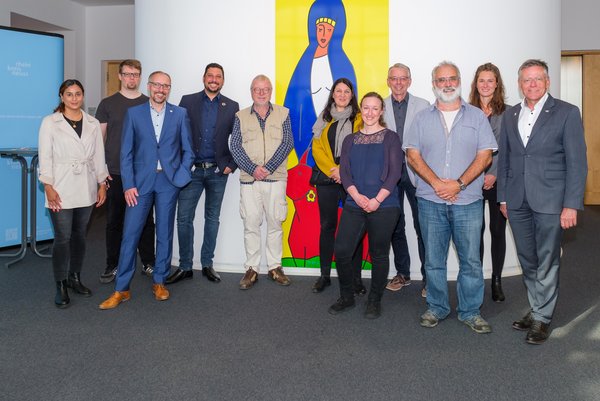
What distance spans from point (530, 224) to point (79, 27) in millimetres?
8125

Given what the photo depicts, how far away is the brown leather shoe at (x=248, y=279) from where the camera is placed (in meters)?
4.41

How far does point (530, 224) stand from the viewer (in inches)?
132

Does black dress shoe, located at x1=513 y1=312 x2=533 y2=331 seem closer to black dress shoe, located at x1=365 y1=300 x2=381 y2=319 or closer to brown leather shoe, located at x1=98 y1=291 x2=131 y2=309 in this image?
black dress shoe, located at x1=365 y1=300 x2=381 y2=319

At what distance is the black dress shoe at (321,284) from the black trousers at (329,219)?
12 cm

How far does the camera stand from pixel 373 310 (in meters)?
3.71

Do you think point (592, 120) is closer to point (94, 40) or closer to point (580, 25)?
point (580, 25)

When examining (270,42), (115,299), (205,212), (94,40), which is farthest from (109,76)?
(115,299)

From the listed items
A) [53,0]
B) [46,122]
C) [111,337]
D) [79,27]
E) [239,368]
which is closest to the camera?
[239,368]

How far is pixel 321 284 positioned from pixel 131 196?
61.3 inches

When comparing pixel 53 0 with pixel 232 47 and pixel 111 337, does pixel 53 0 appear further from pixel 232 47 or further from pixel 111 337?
pixel 111 337

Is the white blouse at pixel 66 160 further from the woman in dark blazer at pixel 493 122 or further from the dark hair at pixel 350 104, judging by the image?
the woman in dark blazer at pixel 493 122

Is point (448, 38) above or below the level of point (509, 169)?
above

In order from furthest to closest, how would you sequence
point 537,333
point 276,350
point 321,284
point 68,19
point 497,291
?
1. point 68,19
2. point 321,284
3. point 497,291
4. point 537,333
5. point 276,350

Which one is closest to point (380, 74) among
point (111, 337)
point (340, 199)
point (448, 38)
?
point (448, 38)
